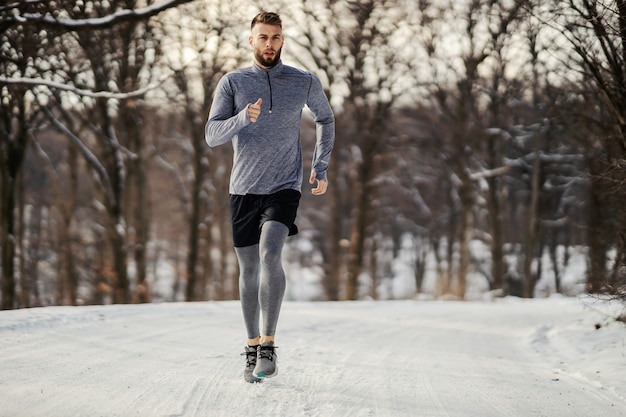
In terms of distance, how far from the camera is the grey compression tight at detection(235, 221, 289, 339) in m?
3.96

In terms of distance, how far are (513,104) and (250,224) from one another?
20487 mm

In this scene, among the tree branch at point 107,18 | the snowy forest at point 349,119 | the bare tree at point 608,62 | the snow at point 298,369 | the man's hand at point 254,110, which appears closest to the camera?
the snow at point 298,369

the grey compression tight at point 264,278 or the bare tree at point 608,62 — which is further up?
the bare tree at point 608,62

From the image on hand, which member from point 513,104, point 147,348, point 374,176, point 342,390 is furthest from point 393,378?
point 513,104

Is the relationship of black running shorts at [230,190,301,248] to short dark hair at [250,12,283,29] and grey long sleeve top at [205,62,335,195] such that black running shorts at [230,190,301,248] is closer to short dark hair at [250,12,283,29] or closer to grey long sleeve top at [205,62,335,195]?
grey long sleeve top at [205,62,335,195]

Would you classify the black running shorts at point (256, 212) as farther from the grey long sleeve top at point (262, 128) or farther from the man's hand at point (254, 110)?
the man's hand at point (254, 110)

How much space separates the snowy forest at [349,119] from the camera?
28.7 feet

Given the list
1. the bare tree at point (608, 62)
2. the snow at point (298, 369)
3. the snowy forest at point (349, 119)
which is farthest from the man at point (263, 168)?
the snowy forest at point (349, 119)

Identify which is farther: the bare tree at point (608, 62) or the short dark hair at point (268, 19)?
the bare tree at point (608, 62)

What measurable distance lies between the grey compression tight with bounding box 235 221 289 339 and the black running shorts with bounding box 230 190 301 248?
0.05 meters

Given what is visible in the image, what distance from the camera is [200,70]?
18094 mm

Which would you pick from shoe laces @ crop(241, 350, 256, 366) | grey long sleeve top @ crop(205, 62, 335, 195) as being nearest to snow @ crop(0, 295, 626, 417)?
shoe laces @ crop(241, 350, 256, 366)

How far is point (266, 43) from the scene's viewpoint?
394 cm

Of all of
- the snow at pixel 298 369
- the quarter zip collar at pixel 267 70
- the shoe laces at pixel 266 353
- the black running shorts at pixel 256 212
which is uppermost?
the quarter zip collar at pixel 267 70
